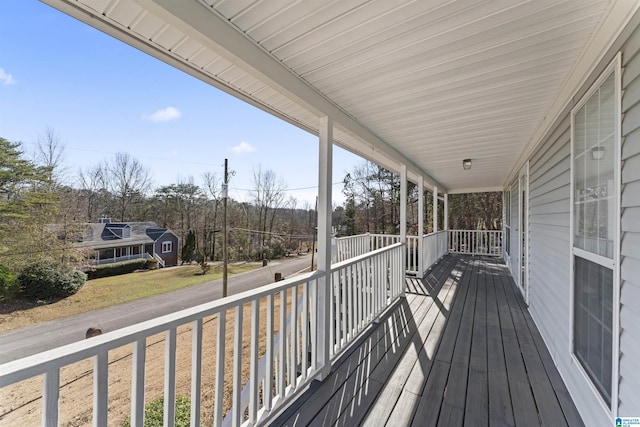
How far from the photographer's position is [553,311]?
244 cm

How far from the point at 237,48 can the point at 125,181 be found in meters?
5.51

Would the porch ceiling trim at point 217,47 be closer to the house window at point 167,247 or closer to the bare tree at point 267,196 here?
the house window at point 167,247

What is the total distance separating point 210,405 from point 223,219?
27.5 ft

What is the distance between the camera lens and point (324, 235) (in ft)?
7.48

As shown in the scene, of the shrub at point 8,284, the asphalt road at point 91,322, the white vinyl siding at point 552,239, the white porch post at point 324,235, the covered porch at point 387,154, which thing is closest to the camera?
the covered porch at point 387,154

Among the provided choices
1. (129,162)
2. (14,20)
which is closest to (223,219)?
(129,162)

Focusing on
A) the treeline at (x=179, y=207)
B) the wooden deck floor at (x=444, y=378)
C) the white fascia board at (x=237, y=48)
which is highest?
the white fascia board at (x=237, y=48)

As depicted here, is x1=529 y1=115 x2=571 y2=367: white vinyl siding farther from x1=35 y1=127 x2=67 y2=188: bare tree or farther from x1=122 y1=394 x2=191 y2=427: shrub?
x1=35 y1=127 x2=67 y2=188: bare tree

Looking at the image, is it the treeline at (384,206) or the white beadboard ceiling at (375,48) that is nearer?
the white beadboard ceiling at (375,48)

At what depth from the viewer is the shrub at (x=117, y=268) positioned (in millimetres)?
4934

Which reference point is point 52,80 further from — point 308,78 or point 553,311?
point 553,311

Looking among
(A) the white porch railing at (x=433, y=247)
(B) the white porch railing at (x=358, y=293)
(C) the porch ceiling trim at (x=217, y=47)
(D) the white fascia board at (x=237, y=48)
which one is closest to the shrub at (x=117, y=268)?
(B) the white porch railing at (x=358, y=293)

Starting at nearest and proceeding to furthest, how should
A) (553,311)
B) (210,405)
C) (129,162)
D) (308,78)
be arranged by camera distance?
(308,78) → (553,311) → (210,405) → (129,162)

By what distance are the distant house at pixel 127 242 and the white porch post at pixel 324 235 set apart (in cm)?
440
